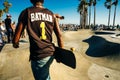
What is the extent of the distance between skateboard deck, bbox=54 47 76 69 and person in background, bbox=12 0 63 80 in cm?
22

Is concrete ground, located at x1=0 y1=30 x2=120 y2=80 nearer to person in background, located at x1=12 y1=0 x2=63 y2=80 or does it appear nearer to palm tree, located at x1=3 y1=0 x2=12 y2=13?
person in background, located at x1=12 y1=0 x2=63 y2=80

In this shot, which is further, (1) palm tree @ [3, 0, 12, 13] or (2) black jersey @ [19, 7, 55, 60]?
(1) palm tree @ [3, 0, 12, 13]

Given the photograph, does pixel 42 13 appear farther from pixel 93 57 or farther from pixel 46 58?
pixel 93 57

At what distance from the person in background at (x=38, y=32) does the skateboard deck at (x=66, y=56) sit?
0.72 ft

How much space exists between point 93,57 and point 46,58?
1089 cm

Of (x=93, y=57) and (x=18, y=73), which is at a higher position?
(x=18, y=73)

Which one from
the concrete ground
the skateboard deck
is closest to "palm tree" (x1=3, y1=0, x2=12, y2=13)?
the concrete ground

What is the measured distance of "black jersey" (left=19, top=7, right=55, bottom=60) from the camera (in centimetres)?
285

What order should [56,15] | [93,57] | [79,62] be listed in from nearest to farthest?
[56,15] < [79,62] < [93,57]

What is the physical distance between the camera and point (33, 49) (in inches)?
114

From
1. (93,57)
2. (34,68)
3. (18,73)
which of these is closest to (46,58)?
(34,68)

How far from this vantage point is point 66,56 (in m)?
3.11

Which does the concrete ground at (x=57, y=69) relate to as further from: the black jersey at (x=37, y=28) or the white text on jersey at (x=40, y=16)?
the white text on jersey at (x=40, y=16)

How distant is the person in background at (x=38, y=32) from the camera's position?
2.86 meters
